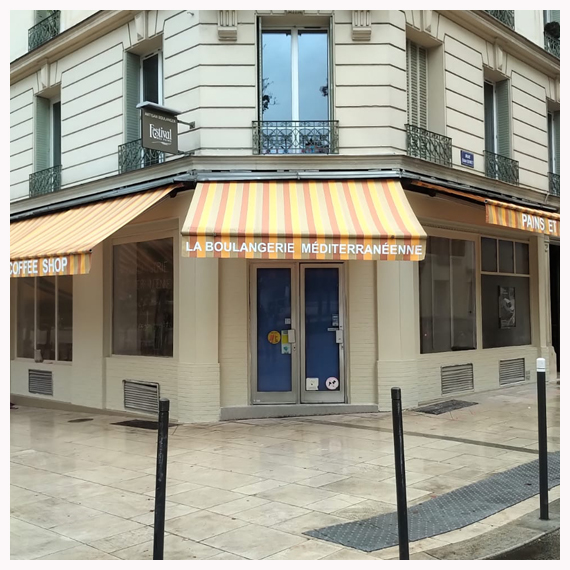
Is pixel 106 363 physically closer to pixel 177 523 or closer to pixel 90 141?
pixel 90 141

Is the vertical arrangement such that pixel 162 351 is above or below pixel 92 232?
below

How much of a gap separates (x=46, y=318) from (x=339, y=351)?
6805 millimetres

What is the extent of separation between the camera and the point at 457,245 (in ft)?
40.8

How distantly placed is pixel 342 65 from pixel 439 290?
14.7 feet

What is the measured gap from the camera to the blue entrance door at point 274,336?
10664mm

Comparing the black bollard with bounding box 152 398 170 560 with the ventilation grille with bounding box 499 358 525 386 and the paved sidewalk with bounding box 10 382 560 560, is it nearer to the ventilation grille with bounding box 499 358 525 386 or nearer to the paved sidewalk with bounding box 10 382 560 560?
A: the paved sidewalk with bounding box 10 382 560 560

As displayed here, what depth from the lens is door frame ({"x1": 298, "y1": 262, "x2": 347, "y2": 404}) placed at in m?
10.7

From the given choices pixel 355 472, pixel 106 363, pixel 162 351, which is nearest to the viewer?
pixel 355 472

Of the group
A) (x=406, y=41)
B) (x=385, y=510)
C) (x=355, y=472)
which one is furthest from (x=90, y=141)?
(x=385, y=510)

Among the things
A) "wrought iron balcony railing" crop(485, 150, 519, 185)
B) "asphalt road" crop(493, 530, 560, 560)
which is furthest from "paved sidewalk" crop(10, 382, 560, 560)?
"wrought iron balcony railing" crop(485, 150, 519, 185)

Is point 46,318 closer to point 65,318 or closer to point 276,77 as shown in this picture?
point 65,318

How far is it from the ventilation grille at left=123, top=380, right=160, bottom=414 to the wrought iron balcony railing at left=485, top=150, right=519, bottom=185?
309 inches

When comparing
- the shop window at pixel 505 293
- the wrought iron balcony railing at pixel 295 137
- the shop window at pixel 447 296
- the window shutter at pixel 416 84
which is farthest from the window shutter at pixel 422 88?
the shop window at pixel 505 293

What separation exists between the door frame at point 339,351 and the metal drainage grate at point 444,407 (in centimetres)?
138
